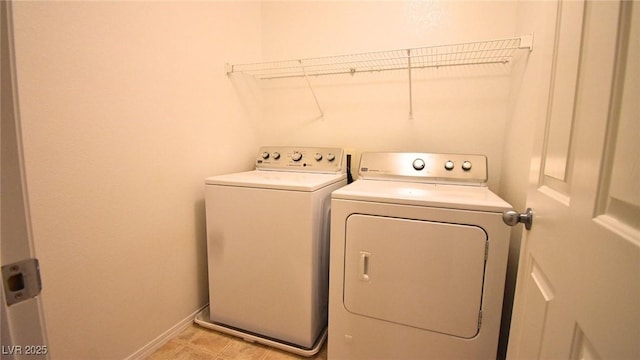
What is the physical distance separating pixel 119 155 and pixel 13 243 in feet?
3.44

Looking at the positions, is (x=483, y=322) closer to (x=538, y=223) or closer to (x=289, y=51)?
(x=538, y=223)

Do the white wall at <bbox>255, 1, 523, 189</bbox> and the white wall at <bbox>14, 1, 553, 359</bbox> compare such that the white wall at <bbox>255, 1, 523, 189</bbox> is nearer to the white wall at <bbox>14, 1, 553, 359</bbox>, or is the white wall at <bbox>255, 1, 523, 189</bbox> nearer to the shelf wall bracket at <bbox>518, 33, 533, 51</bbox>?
the white wall at <bbox>14, 1, 553, 359</bbox>

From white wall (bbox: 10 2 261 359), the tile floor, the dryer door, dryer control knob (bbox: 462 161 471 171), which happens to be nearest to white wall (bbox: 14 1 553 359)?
white wall (bbox: 10 2 261 359)

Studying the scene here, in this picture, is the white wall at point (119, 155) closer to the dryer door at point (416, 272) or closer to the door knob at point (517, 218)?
the dryer door at point (416, 272)

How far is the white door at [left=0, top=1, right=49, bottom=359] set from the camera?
0.40 metres

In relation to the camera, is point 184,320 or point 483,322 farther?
point 184,320

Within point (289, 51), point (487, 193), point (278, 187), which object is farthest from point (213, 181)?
point (487, 193)

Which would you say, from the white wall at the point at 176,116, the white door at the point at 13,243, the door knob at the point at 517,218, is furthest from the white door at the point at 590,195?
the white door at the point at 13,243

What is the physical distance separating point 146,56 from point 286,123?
3.75 ft

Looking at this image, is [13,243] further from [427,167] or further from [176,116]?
[427,167]

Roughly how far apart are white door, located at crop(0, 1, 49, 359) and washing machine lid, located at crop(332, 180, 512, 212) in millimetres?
1091

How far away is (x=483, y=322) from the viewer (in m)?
1.21

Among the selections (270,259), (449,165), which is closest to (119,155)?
(270,259)

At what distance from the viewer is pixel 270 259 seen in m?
1.55
